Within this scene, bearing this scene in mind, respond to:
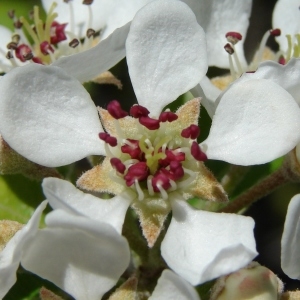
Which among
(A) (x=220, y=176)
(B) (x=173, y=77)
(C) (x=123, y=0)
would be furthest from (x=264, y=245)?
(B) (x=173, y=77)

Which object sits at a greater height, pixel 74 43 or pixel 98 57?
pixel 98 57

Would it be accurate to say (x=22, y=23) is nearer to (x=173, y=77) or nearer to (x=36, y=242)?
(x=173, y=77)

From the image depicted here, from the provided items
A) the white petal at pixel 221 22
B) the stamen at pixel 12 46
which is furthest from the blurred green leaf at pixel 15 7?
the white petal at pixel 221 22

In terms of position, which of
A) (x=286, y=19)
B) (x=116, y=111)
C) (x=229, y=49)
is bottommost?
(x=286, y=19)

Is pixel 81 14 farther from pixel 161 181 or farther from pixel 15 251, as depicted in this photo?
pixel 15 251

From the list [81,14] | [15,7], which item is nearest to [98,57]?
[81,14]

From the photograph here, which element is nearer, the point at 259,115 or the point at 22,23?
the point at 259,115

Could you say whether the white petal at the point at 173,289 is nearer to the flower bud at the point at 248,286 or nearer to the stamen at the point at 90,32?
the flower bud at the point at 248,286
